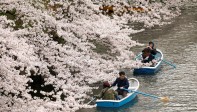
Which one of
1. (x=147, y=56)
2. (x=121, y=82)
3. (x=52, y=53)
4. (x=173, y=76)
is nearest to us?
(x=52, y=53)

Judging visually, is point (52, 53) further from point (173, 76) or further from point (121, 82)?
point (173, 76)

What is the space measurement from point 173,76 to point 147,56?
2270 mm

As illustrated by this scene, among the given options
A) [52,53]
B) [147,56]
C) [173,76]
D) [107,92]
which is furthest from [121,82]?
[147,56]

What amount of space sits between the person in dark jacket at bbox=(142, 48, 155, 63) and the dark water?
999mm

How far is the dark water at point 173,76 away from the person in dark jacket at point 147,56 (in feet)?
3.28

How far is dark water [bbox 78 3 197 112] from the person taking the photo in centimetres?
1619

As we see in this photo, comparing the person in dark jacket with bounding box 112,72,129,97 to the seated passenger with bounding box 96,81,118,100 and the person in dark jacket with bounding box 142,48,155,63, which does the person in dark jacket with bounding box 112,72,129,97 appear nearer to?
the seated passenger with bounding box 96,81,118,100

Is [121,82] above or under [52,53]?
under

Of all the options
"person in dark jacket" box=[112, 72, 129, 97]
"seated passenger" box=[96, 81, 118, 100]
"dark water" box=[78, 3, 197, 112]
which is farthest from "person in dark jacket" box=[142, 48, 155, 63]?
"seated passenger" box=[96, 81, 118, 100]

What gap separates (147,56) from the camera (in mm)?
21469

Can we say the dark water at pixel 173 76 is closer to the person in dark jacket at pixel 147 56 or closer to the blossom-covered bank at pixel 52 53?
the person in dark jacket at pixel 147 56

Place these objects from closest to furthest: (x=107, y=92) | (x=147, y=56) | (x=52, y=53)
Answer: (x=52, y=53), (x=107, y=92), (x=147, y=56)

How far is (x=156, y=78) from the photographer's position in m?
20.2

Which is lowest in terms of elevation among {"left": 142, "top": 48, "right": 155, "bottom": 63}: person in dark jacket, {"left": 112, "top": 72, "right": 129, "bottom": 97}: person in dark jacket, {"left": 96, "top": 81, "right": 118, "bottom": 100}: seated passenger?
{"left": 96, "top": 81, "right": 118, "bottom": 100}: seated passenger
